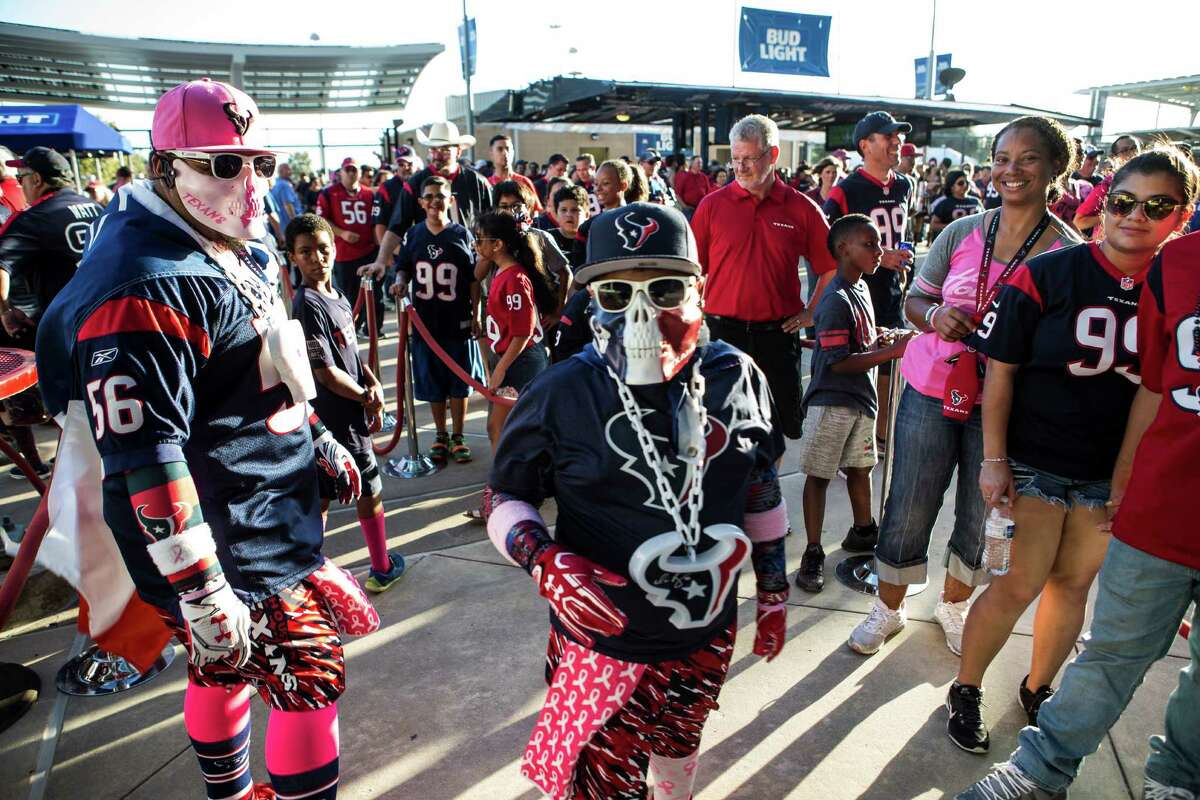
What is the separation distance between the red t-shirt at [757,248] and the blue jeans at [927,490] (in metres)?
1.33

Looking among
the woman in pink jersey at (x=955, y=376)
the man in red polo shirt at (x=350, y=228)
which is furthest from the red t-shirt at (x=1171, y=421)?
the man in red polo shirt at (x=350, y=228)

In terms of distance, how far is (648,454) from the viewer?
5.37 ft

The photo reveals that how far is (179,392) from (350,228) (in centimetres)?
789

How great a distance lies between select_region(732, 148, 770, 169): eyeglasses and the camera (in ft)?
13.5

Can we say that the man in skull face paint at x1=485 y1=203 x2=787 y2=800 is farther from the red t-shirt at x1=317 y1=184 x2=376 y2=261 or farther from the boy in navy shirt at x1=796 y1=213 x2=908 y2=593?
the red t-shirt at x1=317 y1=184 x2=376 y2=261

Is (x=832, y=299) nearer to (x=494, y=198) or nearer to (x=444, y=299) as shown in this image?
(x=444, y=299)

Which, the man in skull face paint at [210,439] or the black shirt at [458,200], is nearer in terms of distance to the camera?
the man in skull face paint at [210,439]

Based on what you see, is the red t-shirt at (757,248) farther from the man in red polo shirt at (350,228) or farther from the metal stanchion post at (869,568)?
the man in red polo shirt at (350,228)

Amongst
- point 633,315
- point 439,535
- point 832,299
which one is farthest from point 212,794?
point 832,299

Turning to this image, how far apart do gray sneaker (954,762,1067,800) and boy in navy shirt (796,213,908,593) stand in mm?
1378

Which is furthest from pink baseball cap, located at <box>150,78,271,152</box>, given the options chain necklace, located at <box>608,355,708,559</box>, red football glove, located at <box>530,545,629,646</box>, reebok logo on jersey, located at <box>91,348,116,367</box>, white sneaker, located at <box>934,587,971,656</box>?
white sneaker, located at <box>934,587,971,656</box>

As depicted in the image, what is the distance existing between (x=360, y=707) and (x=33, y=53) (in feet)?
99.0

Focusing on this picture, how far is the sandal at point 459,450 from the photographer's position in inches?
220

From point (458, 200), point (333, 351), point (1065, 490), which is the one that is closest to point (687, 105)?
point (458, 200)
